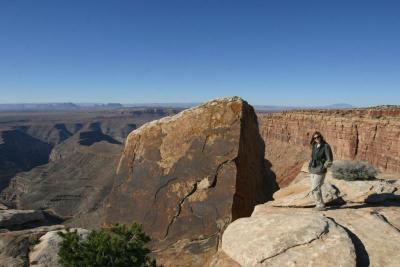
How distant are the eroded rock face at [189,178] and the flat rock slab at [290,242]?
244 cm

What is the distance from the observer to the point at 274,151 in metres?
61.8

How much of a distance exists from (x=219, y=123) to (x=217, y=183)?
5.82 feet

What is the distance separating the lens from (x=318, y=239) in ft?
22.3

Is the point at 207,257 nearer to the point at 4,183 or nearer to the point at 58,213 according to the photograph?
the point at 58,213

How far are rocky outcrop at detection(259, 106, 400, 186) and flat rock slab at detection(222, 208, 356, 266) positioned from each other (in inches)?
914

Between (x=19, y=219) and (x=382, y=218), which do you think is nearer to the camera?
(x=382, y=218)

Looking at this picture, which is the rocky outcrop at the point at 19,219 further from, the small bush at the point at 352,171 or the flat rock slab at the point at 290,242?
the small bush at the point at 352,171

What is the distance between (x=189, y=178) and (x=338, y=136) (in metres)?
42.4

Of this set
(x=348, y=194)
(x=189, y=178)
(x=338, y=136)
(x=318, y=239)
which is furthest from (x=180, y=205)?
(x=338, y=136)

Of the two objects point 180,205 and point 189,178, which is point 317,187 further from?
point 180,205

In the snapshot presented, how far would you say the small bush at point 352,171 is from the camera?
10774 mm

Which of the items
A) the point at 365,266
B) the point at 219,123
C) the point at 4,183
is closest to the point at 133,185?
the point at 219,123

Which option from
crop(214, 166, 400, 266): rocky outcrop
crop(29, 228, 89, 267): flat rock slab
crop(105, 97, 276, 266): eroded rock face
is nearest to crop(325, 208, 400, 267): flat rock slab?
crop(214, 166, 400, 266): rocky outcrop

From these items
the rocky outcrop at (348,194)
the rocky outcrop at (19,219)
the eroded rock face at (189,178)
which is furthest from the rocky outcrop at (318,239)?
the rocky outcrop at (19,219)
